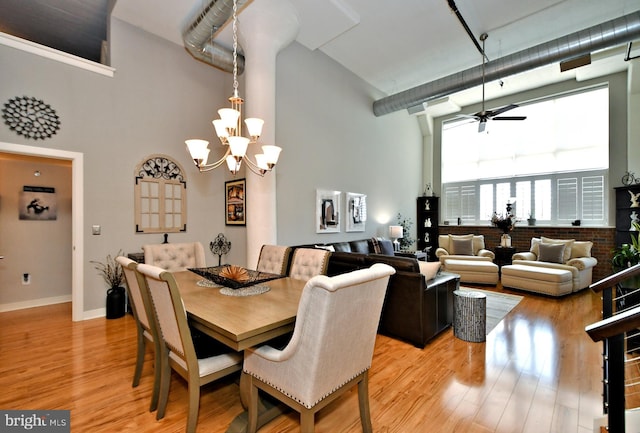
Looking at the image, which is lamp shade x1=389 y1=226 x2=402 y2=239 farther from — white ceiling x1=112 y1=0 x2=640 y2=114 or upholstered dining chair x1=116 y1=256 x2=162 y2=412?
upholstered dining chair x1=116 y1=256 x2=162 y2=412

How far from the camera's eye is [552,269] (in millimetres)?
5141

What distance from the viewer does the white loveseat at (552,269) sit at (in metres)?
4.86

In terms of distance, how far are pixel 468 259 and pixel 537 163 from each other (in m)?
3.17

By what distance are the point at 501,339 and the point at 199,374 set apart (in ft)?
10.6

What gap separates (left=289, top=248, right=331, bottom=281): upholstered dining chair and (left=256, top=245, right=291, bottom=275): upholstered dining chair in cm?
8

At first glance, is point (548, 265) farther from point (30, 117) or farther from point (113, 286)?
point (30, 117)

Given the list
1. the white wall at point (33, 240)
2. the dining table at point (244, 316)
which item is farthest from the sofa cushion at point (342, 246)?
the white wall at point (33, 240)

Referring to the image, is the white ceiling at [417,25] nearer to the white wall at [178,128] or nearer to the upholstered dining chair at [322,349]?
the white wall at [178,128]

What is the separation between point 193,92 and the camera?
4828 mm

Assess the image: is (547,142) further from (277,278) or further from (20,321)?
(20,321)

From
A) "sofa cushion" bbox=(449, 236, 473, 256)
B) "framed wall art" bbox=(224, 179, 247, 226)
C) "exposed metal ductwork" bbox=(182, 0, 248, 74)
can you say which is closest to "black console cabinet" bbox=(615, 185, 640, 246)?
"sofa cushion" bbox=(449, 236, 473, 256)

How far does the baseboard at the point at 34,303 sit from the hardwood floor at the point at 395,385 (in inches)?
37.1

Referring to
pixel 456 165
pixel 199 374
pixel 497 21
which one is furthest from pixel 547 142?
pixel 199 374

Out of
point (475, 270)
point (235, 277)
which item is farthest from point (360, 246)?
point (235, 277)
